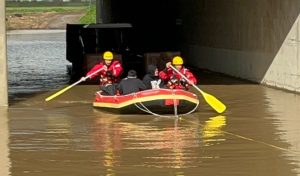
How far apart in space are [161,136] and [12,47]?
137ft

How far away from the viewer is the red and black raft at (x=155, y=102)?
1809cm

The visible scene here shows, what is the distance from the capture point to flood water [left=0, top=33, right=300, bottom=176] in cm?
1208

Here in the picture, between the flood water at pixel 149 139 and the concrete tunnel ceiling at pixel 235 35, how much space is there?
1.72 m

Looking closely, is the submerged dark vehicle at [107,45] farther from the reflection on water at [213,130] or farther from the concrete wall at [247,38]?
the reflection on water at [213,130]

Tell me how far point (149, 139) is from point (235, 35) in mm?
15948

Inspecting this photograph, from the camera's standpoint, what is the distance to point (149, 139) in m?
14.9

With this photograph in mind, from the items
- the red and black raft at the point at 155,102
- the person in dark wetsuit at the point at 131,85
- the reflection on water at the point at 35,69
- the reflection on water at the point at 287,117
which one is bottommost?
the reflection on water at the point at 35,69

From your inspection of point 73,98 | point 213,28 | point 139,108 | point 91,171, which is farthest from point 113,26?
point 91,171

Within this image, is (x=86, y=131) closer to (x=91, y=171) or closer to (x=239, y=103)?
(x=91, y=171)

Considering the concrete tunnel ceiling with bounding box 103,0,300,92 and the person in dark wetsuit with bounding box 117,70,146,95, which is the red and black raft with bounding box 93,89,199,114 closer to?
the person in dark wetsuit with bounding box 117,70,146,95

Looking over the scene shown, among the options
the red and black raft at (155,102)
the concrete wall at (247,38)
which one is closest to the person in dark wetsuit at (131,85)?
the red and black raft at (155,102)

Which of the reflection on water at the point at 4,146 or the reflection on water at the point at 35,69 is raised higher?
the reflection on water at the point at 4,146

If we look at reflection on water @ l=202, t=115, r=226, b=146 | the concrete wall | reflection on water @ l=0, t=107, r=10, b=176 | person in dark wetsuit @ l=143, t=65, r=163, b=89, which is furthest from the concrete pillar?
the concrete wall

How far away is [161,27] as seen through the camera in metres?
42.5
